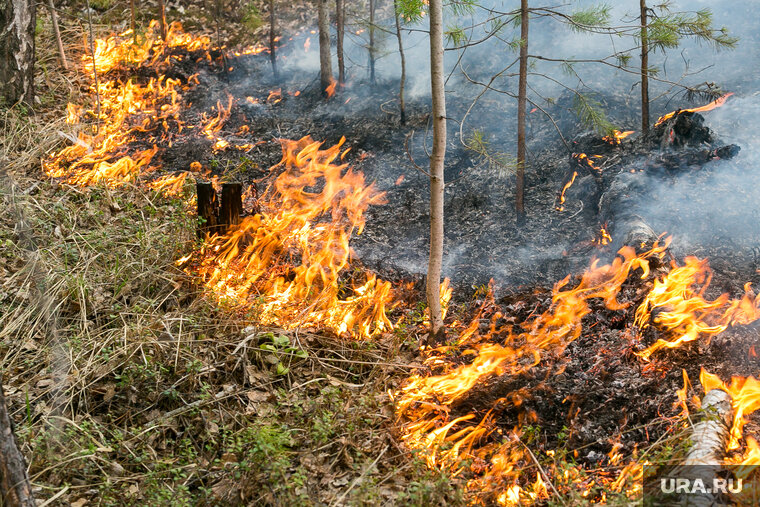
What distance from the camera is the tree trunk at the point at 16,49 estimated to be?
8148 mm

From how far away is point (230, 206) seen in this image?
6480mm

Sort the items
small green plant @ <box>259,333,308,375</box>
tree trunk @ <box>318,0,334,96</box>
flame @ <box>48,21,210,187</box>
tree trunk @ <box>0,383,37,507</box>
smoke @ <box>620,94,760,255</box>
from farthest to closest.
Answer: tree trunk @ <box>318,0,334,96</box> < flame @ <box>48,21,210,187</box> < smoke @ <box>620,94,760,255</box> < small green plant @ <box>259,333,308,375</box> < tree trunk @ <box>0,383,37,507</box>

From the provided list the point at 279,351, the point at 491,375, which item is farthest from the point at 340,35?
the point at 491,375

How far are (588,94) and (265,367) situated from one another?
26.0 feet

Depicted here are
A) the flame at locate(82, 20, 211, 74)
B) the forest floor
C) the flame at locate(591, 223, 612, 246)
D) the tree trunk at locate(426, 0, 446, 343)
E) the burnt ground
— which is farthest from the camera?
the flame at locate(82, 20, 211, 74)

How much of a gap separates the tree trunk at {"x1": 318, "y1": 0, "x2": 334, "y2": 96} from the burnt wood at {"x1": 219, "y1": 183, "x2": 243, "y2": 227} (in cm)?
549

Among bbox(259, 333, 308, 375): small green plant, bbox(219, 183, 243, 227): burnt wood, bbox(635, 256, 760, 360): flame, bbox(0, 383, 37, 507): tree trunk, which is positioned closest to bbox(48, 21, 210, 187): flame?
bbox(219, 183, 243, 227): burnt wood

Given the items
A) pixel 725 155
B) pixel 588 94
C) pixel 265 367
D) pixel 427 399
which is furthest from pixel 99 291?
pixel 588 94

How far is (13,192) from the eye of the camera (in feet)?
21.7

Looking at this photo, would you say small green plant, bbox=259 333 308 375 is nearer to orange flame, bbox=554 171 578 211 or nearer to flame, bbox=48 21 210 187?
flame, bbox=48 21 210 187

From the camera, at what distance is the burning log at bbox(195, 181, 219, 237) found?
253 inches

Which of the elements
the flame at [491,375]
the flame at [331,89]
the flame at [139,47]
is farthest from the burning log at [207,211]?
the flame at [139,47]

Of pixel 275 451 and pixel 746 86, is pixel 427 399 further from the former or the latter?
pixel 746 86

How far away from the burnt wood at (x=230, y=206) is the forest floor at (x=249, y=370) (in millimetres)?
416
